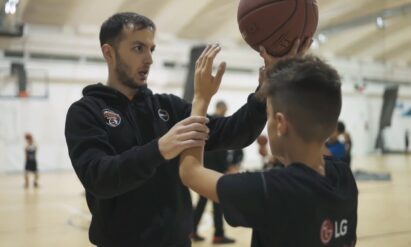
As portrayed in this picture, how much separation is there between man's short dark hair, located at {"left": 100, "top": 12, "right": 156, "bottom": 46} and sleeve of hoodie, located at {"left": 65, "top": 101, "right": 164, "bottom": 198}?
0.37 meters

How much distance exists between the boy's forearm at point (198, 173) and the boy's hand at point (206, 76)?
41 mm

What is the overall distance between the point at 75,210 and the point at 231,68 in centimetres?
1124

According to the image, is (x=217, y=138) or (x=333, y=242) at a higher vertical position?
(x=217, y=138)

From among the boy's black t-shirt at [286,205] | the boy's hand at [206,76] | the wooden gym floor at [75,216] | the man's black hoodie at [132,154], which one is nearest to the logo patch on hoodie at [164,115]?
the man's black hoodie at [132,154]

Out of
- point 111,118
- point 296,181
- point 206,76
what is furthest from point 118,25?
point 296,181

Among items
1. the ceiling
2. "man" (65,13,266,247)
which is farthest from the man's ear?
the ceiling

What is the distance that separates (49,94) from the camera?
1580 centimetres

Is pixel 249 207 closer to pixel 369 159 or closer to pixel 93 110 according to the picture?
pixel 93 110

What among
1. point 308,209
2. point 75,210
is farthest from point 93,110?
point 75,210

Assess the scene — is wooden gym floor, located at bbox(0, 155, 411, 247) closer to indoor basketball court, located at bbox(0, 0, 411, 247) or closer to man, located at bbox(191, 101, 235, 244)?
indoor basketball court, located at bbox(0, 0, 411, 247)

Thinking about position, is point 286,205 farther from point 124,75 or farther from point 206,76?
point 124,75

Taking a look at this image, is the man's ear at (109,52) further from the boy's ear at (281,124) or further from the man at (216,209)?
the man at (216,209)

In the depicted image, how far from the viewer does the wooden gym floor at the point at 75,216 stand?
19.6 feet

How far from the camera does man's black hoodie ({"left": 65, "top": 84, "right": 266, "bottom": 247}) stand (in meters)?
1.84
